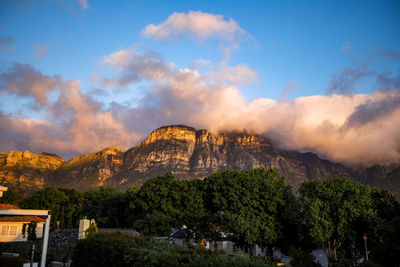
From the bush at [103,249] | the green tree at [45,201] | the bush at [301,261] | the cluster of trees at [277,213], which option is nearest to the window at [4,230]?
the cluster of trees at [277,213]

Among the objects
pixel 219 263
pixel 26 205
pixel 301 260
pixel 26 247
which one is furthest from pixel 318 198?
pixel 26 205

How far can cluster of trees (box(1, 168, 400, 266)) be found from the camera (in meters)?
30.2

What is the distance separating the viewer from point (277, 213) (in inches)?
1462

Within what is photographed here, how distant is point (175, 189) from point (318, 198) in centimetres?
1857

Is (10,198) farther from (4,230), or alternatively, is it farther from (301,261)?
(301,261)

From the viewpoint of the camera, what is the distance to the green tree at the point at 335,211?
2995 cm

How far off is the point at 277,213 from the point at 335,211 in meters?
7.51

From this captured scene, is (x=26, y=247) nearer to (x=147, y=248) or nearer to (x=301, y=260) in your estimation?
(x=147, y=248)

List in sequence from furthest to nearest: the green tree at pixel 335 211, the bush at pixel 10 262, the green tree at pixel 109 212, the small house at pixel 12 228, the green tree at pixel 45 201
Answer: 1. the green tree at pixel 45 201
2. the green tree at pixel 109 212
3. the small house at pixel 12 228
4. the green tree at pixel 335 211
5. the bush at pixel 10 262

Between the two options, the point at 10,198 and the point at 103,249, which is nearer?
the point at 103,249

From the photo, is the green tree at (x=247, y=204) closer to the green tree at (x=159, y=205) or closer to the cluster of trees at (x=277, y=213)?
the cluster of trees at (x=277, y=213)

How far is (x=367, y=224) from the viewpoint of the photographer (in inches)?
1199

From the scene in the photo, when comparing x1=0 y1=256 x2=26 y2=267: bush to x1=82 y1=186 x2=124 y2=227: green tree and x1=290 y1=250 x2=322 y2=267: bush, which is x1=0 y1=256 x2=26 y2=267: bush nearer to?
x1=290 y1=250 x2=322 y2=267: bush

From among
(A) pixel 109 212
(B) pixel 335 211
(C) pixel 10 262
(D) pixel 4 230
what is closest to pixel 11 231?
(D) pixel 4 230
